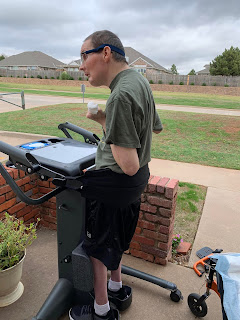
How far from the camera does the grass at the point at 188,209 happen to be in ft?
9.96

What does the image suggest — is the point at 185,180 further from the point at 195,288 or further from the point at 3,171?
the point at 3,171

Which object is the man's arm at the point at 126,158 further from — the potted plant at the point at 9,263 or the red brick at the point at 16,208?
the red brick at the point at 16,208

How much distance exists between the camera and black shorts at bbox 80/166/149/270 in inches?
56.0

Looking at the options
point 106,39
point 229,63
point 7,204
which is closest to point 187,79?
point 229,63

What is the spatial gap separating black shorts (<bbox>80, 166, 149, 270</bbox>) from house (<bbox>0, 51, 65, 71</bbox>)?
58.4 meters

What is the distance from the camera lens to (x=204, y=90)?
31.8m

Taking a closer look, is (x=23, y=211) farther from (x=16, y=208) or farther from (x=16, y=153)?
(x=16, y=153)

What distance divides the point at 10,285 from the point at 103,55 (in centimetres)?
171

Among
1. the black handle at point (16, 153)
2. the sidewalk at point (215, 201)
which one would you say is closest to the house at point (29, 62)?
the sidewalk at point (215, 201)

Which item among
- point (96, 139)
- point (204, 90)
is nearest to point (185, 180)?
point (96, 139)

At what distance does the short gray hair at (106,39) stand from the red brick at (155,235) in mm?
1605

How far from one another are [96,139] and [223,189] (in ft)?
9.04

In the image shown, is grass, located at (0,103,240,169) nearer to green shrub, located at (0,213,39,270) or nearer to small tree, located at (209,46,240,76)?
green shrub, located at (0,213,39,270)

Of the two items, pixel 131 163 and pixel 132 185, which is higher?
pixel 131 163
